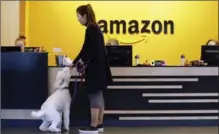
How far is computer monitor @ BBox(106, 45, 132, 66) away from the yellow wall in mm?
3372

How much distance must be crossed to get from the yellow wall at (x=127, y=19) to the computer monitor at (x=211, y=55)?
317 centimetres

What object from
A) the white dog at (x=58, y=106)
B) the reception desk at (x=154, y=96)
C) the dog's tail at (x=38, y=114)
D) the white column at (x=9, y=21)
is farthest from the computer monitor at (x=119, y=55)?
the white column at (x=9, y=21)

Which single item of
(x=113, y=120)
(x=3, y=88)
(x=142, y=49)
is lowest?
(x=113, y=120)

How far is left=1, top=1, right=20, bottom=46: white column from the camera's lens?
9109 mm

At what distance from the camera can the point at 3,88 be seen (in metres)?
6.45

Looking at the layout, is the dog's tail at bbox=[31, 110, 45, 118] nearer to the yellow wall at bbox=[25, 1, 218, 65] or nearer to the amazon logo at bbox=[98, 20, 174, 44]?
the yellow wall at bbox=[25, 1, 218, 65]

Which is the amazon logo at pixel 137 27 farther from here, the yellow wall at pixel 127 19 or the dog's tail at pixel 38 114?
the dog's tail at pixel 38 114

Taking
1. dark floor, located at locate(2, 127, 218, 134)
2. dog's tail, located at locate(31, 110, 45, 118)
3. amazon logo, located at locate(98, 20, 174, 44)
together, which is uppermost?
amazon logo, located at locate(98, 20, 174, 44)

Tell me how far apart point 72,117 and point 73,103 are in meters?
0.19

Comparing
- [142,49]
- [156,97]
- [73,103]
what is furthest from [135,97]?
[142,49]

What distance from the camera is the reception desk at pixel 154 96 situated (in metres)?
6.49

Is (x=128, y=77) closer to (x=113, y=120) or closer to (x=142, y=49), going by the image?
(x=113, y=120)

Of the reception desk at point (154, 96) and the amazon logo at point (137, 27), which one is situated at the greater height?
the amazon logo at point (137, 27)

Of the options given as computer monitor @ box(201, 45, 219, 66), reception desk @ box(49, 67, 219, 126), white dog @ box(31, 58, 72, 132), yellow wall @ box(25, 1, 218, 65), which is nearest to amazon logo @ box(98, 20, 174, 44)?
yellow wall @ box(25, 1, 218, 65)
